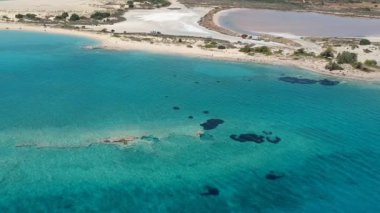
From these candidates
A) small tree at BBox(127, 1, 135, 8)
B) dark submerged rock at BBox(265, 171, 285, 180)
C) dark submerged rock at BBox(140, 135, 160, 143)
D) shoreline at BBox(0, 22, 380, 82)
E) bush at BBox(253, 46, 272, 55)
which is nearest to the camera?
dark submerged rock at BBox(265, 171, 285, 180)

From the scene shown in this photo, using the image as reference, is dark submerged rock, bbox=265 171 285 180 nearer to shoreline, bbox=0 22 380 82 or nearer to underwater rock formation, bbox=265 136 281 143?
underwater rock formation, bbox=265 136 281 143

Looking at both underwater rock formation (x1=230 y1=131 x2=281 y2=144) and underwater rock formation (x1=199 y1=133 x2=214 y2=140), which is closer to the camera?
underwater rock formation (x1=230 y1=131 x2=281 y2=144)

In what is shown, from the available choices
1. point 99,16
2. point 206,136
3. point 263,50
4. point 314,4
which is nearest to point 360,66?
point 263,50

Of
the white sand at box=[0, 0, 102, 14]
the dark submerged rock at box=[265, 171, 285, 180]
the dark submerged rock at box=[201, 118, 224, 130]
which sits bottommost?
the dark submerged rock at box=[265, 171, 285, 180]

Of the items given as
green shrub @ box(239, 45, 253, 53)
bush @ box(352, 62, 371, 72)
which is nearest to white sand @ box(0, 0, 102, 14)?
green shrub @ box(239, 45, 253, 53)

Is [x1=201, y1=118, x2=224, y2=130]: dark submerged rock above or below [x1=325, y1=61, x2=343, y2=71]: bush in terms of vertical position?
below

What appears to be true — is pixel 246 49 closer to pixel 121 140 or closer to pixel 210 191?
pixel 121 140

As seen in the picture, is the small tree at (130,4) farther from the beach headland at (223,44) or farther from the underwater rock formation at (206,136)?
the underwater rock formation at (206,136)
